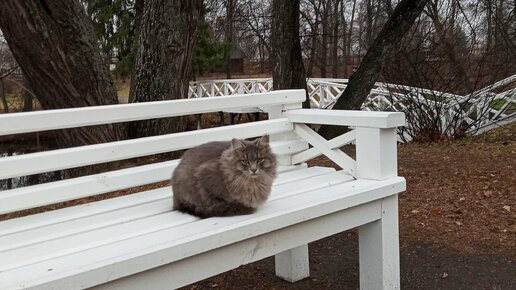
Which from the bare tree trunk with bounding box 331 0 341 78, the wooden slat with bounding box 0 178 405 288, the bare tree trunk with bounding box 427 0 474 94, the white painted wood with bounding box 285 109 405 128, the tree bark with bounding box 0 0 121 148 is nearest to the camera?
the wooden slat with bounding box 0 178 405 288

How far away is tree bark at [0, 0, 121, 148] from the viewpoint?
17.4ft

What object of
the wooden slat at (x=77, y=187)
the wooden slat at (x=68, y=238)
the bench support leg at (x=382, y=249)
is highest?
the wooden slat at (x=77, y=187)

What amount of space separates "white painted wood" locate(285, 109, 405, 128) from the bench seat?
1.03ft

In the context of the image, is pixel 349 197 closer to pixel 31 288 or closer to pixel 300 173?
pixel 300 173

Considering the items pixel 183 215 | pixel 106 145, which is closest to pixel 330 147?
pixel 183 215

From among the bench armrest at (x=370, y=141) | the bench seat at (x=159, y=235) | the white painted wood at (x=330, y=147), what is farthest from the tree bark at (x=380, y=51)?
the bench seat at (x=159, y=235)

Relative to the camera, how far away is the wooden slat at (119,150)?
8.03ft

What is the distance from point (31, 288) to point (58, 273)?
104 mm

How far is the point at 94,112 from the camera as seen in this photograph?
2717mm

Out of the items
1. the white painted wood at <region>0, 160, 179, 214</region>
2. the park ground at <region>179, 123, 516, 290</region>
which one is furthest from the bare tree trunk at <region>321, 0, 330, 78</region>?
the white painted wood at <region>0, 160, 179, 214</region>

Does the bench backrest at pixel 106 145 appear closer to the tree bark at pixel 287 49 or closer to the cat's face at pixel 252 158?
the cat's face at pixel 252 158

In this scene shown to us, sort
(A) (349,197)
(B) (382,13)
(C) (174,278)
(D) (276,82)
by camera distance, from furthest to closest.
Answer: (B) (382,13) → (D) (276,82) → (A) (349,197) → (C) (174,278)

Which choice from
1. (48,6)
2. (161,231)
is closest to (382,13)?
(48,6)

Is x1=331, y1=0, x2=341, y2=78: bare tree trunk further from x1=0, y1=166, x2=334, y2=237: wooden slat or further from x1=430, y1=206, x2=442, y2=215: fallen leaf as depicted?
x1=0, y1=166, x2=334, y2=237: wooden slat
